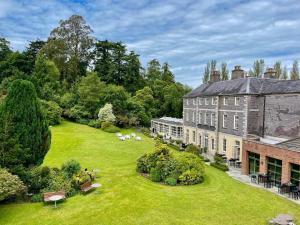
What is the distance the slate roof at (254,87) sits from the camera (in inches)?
1003

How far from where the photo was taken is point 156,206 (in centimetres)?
1537

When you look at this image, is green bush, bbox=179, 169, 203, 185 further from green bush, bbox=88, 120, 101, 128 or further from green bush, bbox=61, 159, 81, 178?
green bush, bbox=88, 120, 101, 128

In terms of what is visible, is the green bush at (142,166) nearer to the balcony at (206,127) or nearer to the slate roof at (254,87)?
the slate roof at (254,87)

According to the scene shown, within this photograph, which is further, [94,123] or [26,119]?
[94,123]

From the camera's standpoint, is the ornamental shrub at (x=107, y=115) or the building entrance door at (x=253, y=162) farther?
the ornamental shrub at (x=107, y=115)

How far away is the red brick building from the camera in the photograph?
19.3 metres

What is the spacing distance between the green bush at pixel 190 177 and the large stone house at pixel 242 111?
32.0ft

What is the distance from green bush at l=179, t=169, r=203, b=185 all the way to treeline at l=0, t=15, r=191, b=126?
1280 inches

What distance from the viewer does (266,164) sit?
878 inches

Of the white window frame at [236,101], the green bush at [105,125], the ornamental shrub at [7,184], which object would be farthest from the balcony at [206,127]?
the ornamental shrub at [7,184]

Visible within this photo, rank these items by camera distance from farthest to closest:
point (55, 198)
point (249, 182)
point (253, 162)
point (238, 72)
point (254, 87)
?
point (238, 72)
point (254, 87)
point (253, 162)
point (249, 182)
point (55, 198)

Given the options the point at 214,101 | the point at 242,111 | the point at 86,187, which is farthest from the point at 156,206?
the point at 214,101

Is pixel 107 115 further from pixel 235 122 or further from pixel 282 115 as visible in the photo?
A: pixel 282 115

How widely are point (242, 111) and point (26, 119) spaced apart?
70.8 ft
